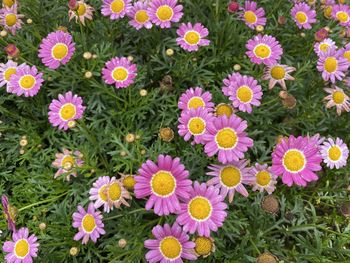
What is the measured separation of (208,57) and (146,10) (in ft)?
2.17

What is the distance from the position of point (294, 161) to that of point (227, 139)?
0.44 m

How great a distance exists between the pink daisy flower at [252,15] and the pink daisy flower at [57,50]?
1.43m

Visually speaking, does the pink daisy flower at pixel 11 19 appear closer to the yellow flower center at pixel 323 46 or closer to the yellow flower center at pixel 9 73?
the yellow flower center at pixel 9 73

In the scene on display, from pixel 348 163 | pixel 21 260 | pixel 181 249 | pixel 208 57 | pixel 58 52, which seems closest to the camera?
pixel 181 249

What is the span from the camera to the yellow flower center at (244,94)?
259 centimetres

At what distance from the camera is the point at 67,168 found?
2.42 metres

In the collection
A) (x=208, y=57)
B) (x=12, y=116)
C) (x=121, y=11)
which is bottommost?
(x=12, y=116)

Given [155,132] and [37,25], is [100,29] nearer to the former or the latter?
[37,25]

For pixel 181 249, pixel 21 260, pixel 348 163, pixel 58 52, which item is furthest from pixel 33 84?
pixel 348 163

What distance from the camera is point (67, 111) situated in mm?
2641

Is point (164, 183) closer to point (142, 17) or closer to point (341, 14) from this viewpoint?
point (142, 17)

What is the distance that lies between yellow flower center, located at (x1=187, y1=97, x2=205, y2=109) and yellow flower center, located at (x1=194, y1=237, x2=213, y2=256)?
2.96ft

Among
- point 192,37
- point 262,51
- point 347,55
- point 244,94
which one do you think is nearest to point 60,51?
point 192,37

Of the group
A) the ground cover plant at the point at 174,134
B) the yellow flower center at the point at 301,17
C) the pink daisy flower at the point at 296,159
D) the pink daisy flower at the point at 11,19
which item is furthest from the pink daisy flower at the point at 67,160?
the yellow flower center at the point at 301,17
